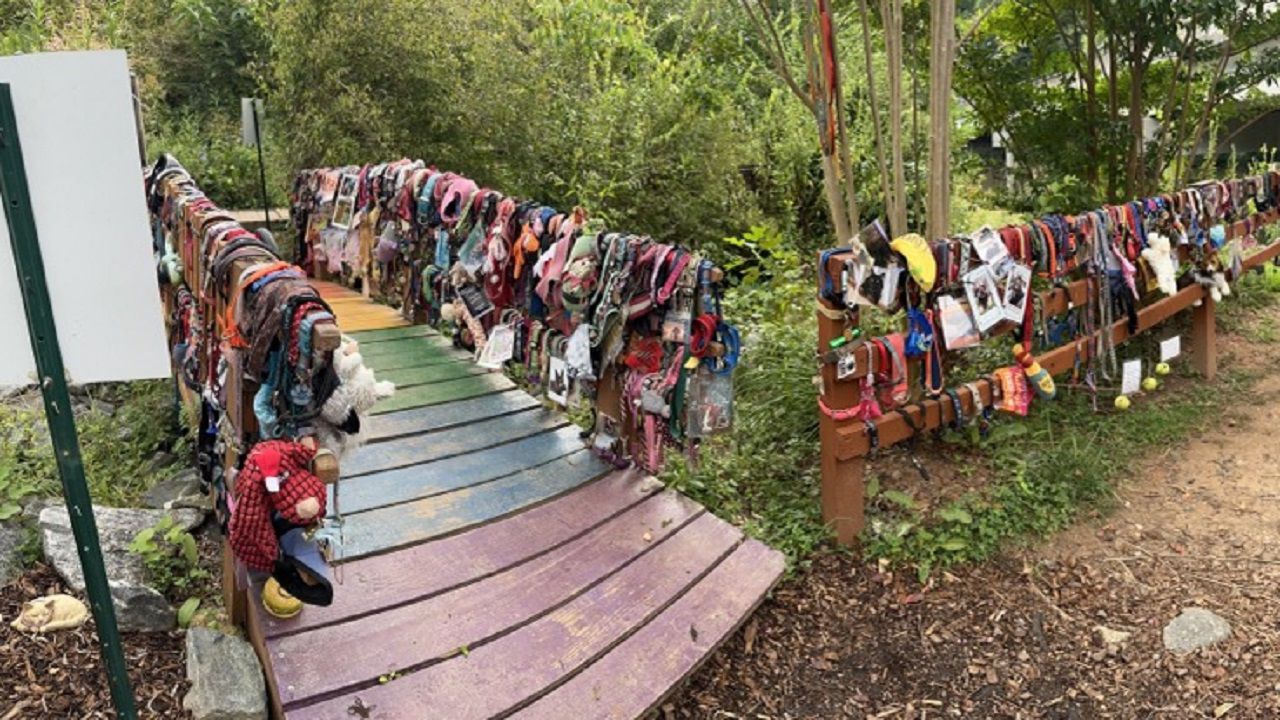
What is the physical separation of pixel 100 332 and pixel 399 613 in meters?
1.53

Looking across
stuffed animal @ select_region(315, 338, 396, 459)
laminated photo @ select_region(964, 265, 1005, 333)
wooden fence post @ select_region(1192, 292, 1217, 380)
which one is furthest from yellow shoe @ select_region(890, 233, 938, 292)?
wooden fence post @ select_region(1192, 292, 1217, 380)

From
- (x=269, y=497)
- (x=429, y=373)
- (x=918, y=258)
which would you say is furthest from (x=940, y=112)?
(x=269, y=497)

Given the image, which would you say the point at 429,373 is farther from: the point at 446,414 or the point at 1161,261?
the point at 1161,261

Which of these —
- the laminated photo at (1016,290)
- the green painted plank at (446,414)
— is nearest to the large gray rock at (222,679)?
the green painted plank at (446,414)

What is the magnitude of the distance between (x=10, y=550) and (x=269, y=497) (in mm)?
1422

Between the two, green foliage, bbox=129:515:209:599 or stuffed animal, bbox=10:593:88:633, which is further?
green foliage, bbox=129:515:209:599

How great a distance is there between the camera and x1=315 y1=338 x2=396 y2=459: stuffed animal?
2654 mm

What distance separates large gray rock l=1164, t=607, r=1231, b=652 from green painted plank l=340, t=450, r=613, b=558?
8.04 feet

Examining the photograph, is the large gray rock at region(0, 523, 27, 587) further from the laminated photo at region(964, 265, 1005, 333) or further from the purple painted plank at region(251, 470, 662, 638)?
the laminated photo at region(964, 265, 1005, 333)

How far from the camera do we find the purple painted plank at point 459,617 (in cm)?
283

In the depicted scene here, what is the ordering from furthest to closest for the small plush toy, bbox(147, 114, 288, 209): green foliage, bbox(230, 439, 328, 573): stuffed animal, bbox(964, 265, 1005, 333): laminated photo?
bbox(147, 114, 288, 209): green foliage
the small plush toy
bbox(964, 265, 1005, 333): laminated photo
bbox(230, 439, 328, 573): stuffed animal

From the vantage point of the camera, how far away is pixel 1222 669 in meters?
3.41

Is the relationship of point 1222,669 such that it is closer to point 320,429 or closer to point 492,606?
point 492,606

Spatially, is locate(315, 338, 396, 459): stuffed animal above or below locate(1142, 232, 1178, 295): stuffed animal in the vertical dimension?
above
